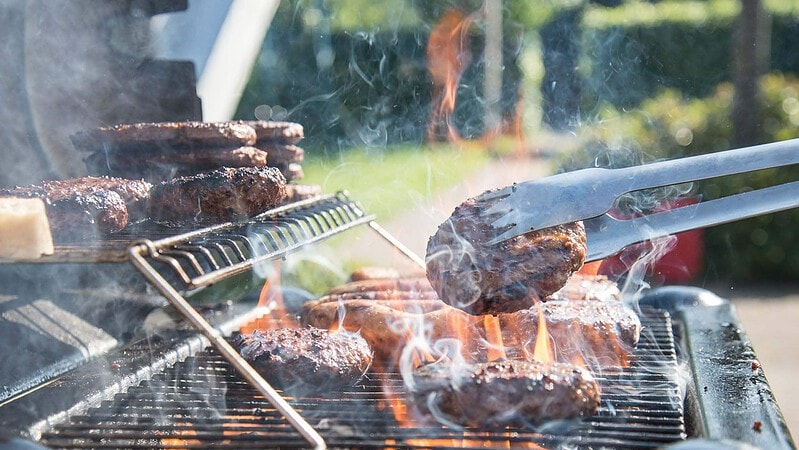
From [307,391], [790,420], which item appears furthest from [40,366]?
[790,420]

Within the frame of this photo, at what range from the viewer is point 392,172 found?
16.9 meters

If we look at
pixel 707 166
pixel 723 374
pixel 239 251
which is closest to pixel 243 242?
pixel 239 251

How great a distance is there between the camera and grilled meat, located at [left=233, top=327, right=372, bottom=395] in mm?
2834

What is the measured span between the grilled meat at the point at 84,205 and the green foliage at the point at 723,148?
23.5ft

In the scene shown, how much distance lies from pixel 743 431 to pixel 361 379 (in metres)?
1.35

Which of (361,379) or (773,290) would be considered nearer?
(361,379)

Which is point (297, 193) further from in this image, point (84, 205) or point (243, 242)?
point (84, 205)

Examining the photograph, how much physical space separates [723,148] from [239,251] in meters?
8.53

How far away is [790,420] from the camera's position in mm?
5156

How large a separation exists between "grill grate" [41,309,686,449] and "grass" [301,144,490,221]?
8409 millimetres

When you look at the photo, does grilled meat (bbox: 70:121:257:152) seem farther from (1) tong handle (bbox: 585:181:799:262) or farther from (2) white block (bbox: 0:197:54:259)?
(1) tong handle (bbox: 585:181:799:262)

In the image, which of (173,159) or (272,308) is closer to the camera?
(173,159)

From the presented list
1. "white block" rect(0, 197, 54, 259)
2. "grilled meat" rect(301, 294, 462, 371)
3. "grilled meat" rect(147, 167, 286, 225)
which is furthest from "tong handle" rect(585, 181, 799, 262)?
"white block" rect(0, 197, 54, 259)

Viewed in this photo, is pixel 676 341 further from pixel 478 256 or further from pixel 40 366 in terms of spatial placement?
pixel 40 366
